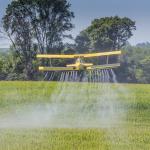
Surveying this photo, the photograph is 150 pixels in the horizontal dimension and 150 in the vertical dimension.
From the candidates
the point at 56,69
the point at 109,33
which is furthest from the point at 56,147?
the point at 109,33

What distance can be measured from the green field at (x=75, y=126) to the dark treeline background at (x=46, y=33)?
2.99 m

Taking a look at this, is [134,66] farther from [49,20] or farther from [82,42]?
[49,20]

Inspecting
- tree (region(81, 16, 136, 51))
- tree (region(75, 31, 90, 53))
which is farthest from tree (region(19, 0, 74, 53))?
tree (region(81, 16, 136, 51))

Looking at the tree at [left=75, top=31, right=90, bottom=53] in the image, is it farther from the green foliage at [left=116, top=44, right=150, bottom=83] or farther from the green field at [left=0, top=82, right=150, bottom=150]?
the green field at [left=0, top=82, right=150, bottom=150]

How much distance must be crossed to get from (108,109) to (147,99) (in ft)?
9.47

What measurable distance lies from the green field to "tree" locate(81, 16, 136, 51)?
4699 mm

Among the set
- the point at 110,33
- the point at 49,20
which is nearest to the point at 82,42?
the point at 110,33

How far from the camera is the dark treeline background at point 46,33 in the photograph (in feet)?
114

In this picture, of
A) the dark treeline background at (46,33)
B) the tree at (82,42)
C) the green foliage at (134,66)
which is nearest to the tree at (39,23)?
the dark treeline background at (46,33)

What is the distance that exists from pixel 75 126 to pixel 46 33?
14157mm

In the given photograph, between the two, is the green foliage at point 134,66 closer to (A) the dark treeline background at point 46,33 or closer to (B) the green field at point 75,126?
(A) the dark treeline background at point 46,33

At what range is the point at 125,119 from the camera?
83.8ft

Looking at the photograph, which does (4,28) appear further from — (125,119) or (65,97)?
(125,119)

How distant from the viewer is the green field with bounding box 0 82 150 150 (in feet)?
54.9
